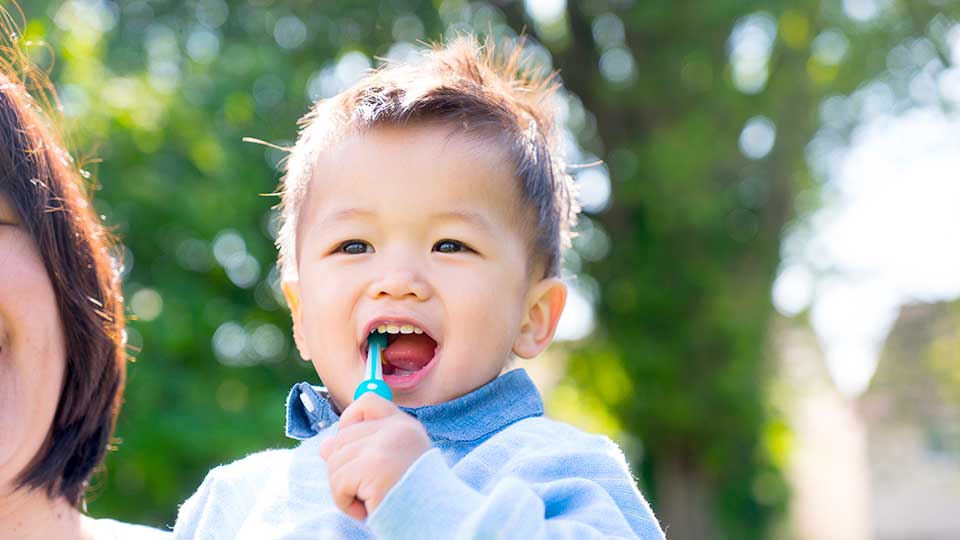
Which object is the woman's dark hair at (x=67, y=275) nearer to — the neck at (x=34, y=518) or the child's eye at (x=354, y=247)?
the neck at (x=34, y=518)

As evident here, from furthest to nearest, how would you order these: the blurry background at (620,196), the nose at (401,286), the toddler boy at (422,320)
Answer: the blurry background at (620,196)
the nose at (401,286)
the toddler boy at (422,320)

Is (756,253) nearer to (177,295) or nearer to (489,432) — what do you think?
(177,295)

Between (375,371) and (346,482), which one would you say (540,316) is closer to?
(375,371)

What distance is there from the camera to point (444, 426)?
1575 mm

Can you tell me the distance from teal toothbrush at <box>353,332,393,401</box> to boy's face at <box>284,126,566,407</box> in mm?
16

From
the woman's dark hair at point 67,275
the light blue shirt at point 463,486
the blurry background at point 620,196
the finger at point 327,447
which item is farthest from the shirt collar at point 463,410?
the blurry background at point 620,196

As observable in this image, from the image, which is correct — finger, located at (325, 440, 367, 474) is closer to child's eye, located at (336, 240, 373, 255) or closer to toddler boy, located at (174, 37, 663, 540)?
toddler boy, located at (174, 37, 663, 540)

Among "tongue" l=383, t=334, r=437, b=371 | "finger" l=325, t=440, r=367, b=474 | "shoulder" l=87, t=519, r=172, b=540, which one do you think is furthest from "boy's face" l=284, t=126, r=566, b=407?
"shoulder" l=87, t=519, r=172, b=540

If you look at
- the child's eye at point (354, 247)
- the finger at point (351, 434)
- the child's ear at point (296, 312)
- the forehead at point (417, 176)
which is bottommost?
the child's ear at point (296, 312)

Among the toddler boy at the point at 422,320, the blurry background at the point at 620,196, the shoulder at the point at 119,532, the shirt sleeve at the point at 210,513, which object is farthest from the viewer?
the blurry background at the point at 620,196

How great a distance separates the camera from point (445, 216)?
1.56m

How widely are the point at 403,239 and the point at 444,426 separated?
0.89 feet

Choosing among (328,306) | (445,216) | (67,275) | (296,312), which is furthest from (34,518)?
(445,216)

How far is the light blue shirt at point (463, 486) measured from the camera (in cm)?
128
